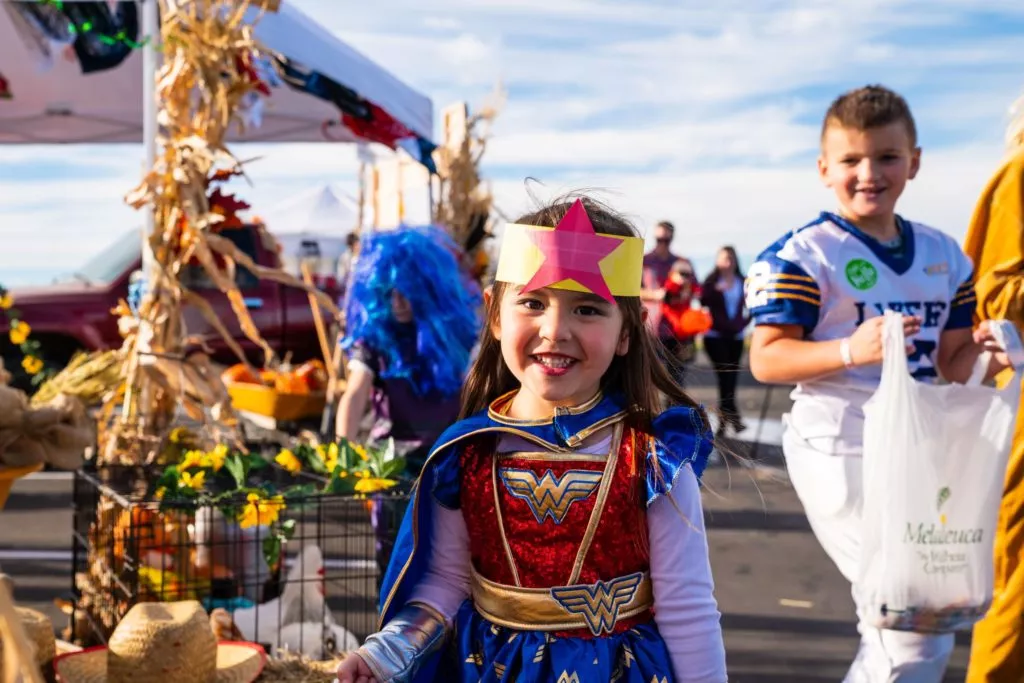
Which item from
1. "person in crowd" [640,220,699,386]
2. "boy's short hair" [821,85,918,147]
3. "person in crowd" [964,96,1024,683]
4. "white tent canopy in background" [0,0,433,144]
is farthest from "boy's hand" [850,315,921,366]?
"person in crowd" [640,220,699,386]

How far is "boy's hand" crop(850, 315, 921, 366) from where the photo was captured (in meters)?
3.22

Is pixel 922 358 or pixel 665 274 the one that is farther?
pixel 665 274

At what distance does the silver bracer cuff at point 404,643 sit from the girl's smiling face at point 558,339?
0.48 metres

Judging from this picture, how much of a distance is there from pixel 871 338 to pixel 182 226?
293cm

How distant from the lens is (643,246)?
2.41 meters

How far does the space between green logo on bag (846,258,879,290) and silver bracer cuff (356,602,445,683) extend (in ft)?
5.64

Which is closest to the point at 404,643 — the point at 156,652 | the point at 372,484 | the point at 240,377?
the point at 156,652

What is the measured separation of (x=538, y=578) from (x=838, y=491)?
1.41 meters

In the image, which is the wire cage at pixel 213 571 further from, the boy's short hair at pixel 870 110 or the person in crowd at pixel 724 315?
the person in crowd at pixel 724 315

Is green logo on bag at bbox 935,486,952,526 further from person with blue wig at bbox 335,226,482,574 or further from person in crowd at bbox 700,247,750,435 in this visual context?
person in crowd at bbox 700,247,750,435

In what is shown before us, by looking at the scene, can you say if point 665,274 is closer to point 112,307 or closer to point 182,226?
point 112,307

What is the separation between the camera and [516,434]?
92.3 inches

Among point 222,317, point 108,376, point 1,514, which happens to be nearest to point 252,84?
point 108,376

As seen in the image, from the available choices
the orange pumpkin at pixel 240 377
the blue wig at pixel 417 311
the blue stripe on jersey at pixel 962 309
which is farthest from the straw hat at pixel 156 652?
the orange pumpkin at pixel 240 377
